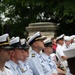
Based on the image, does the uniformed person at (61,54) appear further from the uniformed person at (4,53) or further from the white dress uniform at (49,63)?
the uniformed person at (4,53)

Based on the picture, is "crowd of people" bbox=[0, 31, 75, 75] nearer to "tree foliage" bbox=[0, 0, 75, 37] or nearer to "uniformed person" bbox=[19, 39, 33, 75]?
"uniformed person" bbox=[19, 39, 33, 75]

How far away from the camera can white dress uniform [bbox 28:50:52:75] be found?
259 inches

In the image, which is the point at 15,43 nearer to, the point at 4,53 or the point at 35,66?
the point at 35,66

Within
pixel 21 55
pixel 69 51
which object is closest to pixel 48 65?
pixel 21 55

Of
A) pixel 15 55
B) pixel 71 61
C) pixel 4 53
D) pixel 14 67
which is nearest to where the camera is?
pixel 71 61

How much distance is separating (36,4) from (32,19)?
0.71 m

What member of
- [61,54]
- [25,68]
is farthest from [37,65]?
[61,54]

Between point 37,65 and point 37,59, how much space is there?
5.8 inches

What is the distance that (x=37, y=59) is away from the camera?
678 centimetres

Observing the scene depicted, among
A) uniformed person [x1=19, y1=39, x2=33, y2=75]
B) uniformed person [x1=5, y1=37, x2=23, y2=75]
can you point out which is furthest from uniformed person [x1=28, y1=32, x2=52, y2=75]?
uniformed person [x1=5, y1=37, x2=23, y2=75]

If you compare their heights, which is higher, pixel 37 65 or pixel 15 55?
pixel 15 55

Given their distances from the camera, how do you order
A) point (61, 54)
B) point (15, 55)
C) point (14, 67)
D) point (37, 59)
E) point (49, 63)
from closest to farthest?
point (14, 67) → point (15, 55) → point (37, 59) → point (49, 63) → point (61, 54)

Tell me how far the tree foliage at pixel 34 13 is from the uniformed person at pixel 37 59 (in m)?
9.86

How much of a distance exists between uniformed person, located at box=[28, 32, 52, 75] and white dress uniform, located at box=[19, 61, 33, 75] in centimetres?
20
